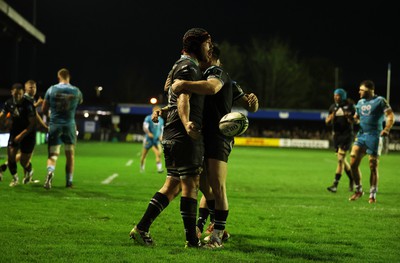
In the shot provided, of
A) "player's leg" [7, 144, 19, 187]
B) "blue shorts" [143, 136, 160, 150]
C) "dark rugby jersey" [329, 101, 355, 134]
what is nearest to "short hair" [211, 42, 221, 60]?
"player's leg" [7, 144, 19, 187]

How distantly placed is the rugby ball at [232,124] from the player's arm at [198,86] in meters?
0.31

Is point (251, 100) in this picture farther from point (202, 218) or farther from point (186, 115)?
point (202, 218)

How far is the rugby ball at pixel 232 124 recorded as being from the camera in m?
6.29

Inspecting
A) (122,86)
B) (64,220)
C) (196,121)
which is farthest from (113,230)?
(122,86)

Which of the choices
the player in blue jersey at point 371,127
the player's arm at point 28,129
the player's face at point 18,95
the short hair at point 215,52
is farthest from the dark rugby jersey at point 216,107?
the player's face at point 18,95

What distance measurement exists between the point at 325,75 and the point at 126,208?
3269 inches

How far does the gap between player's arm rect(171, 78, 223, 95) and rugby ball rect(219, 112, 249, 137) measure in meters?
0.31

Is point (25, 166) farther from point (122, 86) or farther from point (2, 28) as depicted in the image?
point (122, 86)

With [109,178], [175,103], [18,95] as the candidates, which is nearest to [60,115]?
[18,95]

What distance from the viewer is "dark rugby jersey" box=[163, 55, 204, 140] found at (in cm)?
622

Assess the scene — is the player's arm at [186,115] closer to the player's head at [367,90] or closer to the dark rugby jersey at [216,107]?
the dark rugby jersey at [216,107]

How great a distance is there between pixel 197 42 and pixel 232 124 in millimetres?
907

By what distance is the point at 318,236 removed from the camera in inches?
296

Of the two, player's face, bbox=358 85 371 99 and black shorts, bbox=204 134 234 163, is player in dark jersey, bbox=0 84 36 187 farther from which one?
black shorts, bbox=204 134 234 163
